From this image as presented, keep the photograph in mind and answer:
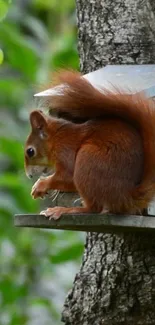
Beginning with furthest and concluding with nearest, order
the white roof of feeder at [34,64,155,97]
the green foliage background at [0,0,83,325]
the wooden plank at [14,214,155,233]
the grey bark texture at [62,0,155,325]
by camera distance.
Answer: the green foliage background at [0,0,83,325] → the grey bark texture at [62,0,155,325] → the white roof of feeder at [34,64,155,97] → the wooden plank at [14,214,155,233]

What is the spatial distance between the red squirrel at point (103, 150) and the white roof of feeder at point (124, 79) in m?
0.10

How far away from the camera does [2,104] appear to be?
21.1ft

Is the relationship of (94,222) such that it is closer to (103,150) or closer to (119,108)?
(103,150)

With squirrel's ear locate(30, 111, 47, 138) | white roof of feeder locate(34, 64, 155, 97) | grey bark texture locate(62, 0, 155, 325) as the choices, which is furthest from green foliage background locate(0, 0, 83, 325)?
squirrel's ear locate(30, 111, 47, 138)

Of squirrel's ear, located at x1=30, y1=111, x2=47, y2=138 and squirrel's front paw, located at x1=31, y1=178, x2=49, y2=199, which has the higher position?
squirrel's ear, located at x1=30, y1=111, x2=47, y2=138

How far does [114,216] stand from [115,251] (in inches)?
24.8

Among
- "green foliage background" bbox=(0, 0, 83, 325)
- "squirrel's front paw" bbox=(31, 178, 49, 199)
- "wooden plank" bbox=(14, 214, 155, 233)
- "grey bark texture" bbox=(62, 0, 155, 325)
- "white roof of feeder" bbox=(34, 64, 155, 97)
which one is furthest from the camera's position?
"green foliage background" bbox=(0, 0, 83, 325)

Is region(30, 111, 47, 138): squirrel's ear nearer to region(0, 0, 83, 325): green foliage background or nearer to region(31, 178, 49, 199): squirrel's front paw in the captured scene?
region(31, 178, 49, 199): squirrel's front paw

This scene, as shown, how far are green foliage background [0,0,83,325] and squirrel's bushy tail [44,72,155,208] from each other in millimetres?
1385

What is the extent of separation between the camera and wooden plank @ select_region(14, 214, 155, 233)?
3441 mm

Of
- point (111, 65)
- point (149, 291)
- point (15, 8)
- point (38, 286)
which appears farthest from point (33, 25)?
point (149, 291)

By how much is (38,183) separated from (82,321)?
0.71 m

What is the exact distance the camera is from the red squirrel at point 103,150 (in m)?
3.47

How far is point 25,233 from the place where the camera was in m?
5.64
